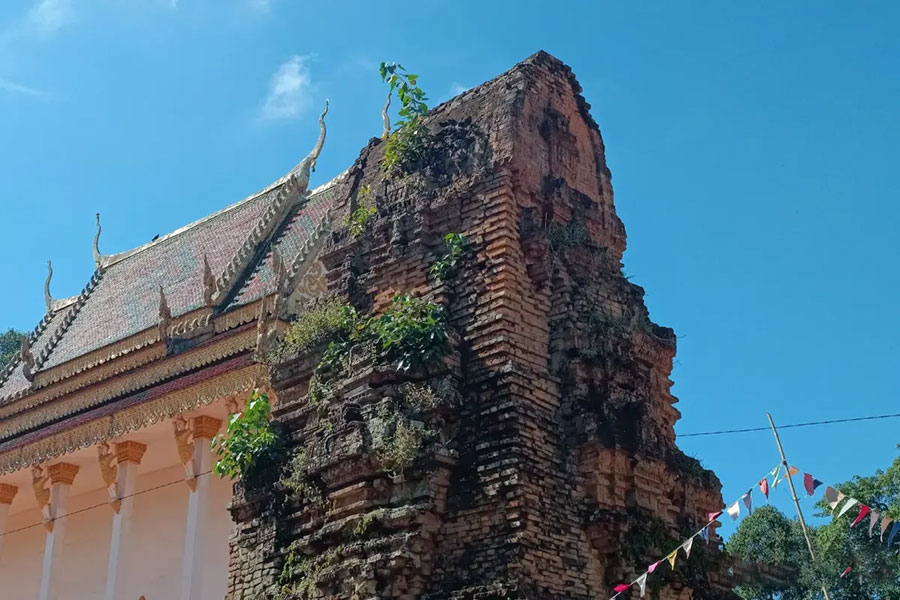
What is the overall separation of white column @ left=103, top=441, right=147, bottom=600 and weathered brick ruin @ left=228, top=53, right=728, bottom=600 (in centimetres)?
602

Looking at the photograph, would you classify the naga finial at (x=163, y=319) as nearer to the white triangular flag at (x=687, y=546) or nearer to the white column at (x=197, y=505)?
the white column at (x=197, y=505)

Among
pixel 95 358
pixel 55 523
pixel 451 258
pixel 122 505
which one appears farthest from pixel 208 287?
pixel 451 258

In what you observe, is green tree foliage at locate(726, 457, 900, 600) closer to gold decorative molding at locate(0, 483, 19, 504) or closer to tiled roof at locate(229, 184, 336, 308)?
tiled roof at locate(229, 184, 336, 308)

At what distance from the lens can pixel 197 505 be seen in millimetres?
14367

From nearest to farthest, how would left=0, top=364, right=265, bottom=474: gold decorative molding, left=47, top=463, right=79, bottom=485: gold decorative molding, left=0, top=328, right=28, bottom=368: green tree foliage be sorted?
left=0, top=364, right=265, bottom=474: gold decorative molding, left=47, top=463, right=79, bottom=485: gold decorative molding, left=0, top=328, right=28, bottom=368: green tree foliage

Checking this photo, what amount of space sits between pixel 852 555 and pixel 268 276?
12442 millimetres

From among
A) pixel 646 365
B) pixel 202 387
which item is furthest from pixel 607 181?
pixel 202 387

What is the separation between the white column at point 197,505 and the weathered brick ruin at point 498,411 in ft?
14.3

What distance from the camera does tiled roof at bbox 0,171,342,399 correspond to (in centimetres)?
1741

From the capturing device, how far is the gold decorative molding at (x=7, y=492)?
694 inches

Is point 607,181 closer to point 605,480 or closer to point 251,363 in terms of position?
point 605,480

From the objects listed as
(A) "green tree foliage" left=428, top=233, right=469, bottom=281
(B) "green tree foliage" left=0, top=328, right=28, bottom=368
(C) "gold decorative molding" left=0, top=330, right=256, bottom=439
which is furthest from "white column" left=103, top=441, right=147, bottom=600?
(B) "green tree foliage" left=0, top=328, right=28, bottom=368

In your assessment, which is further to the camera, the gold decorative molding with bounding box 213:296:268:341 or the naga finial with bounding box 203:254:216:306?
the naga finial with bounding box 203:254:216:306

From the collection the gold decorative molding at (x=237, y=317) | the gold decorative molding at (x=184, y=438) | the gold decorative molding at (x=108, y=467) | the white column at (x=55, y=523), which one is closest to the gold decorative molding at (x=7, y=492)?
the white column at (x=55, y=523)
